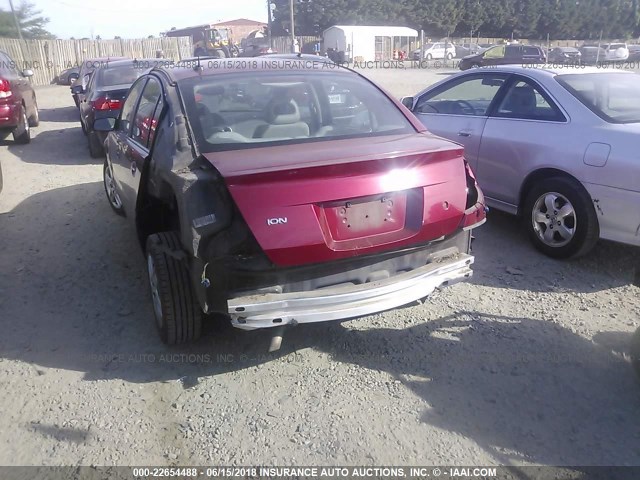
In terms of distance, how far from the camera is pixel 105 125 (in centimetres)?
543

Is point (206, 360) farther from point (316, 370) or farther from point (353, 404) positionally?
point (353, 404)

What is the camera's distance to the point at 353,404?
10.3 feet

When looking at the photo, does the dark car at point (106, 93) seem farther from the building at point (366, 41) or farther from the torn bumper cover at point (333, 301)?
the building at point (366, 41)

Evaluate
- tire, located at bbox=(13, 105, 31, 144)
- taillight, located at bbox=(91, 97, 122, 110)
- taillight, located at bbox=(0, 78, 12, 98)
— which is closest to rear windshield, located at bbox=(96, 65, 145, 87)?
taillight, located at bbox=(91, 97, 122, 110)

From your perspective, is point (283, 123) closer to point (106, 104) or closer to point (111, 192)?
point (111, 192)

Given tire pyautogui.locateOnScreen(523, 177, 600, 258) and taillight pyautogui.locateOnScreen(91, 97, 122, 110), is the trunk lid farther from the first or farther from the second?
taillight pyautogui.locateOnScreen(91, 97, 122, 110)

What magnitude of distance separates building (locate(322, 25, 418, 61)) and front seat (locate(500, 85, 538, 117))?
42.2m

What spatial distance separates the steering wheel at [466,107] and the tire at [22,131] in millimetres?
7955

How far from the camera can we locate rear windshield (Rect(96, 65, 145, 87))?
997 cm

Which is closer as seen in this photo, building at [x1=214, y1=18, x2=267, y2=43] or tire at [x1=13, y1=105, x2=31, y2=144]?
tire at [x1=13, y1=105, x2=31, y2=144]

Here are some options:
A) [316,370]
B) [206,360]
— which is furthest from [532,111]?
[206,360]

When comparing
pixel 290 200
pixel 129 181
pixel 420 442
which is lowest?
pixel 420 442

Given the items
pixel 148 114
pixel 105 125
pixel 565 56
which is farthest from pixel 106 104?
pixel 565 56

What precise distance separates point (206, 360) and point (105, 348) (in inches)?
27.2
